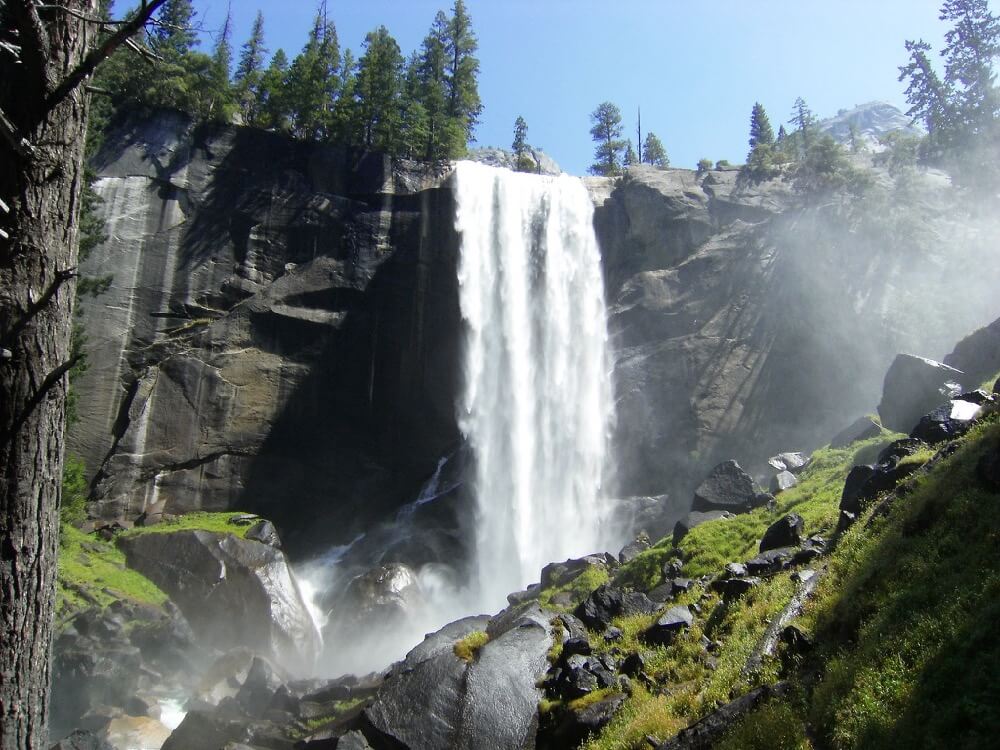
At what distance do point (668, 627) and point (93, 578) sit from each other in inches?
817

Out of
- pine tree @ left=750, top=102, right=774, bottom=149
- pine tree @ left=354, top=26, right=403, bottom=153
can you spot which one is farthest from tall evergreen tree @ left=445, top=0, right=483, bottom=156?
pine tree @ left=750, top=102, right=774, bottom=149

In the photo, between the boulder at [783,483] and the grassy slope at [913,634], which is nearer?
the grassy slope at [913,634]

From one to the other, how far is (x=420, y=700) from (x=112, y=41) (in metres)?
12.3

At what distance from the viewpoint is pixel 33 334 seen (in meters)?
3.89

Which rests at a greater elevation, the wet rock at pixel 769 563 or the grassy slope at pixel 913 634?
the grassy slope at pixel 913 634

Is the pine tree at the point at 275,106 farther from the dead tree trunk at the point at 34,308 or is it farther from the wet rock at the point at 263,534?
the dead tree trunk at the point at 34,308

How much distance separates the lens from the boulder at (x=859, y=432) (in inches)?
1038

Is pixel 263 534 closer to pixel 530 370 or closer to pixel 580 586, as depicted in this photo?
pixel 580 586

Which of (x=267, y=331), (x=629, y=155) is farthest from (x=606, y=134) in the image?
(x=267, y=331)

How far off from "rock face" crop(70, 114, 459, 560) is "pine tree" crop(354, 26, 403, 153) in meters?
3.11

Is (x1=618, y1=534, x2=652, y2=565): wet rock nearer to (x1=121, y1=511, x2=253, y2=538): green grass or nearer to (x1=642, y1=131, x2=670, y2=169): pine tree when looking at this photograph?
(x1=121, y1=511, x2=253, y2=538): green grass

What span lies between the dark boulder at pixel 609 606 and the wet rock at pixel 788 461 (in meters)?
15.4

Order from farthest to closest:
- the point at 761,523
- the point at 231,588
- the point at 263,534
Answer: the point at 263,534 → the point at 231,588 → the point at 761,523

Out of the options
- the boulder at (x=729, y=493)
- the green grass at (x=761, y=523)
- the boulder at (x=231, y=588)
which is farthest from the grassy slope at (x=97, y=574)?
the green grass at (x=761, y=523)
